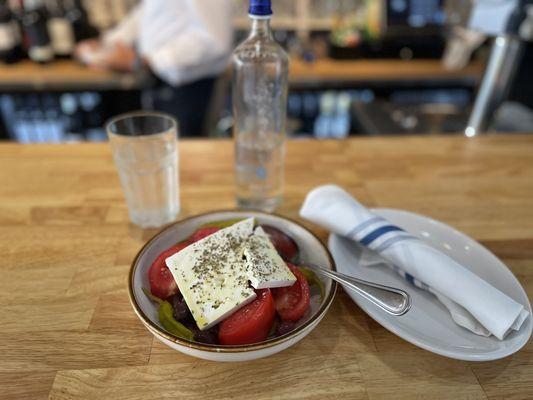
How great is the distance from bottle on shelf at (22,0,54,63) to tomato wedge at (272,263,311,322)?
83.2 inches

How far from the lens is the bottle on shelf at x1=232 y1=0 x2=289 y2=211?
683mm

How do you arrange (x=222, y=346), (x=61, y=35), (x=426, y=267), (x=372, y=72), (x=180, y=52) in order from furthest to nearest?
(x=372, y=72), (x=61, y=35), (x=180, y=52), (x=426, y=267), (x=222, y=346)

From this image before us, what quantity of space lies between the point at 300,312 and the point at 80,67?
207 centimetres

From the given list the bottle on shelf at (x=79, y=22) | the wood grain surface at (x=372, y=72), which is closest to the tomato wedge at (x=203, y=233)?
the wood grain surface at (x=372, y=72)

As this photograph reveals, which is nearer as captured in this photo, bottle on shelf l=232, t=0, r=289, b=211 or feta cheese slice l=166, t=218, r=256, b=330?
feta cheese slice l=166, t=218, r=256, b=330

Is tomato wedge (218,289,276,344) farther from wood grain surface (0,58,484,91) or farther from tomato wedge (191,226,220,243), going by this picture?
wood grain surface (0,58,484,91)

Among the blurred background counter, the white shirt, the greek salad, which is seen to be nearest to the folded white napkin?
the greek salad

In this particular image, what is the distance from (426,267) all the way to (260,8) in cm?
42

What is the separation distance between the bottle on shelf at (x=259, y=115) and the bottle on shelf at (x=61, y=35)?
6.07ft

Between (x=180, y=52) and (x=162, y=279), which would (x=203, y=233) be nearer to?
(x=162, y=279)

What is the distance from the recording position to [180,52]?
165cm

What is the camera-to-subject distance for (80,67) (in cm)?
212

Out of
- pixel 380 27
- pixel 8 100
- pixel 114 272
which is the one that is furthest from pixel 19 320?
pixel 380 27

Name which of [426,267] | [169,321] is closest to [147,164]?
[169,321]
